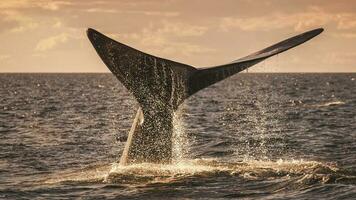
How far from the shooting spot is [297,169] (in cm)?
1580

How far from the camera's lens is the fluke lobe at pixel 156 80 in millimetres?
12250

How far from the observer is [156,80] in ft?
42.6

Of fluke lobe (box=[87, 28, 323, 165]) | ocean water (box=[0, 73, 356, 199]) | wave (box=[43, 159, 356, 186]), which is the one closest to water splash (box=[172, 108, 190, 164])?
ocean water (box=[0, 73, 356, 199])

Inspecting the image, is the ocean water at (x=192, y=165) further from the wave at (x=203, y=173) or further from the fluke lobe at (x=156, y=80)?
the fluke lobe at (x=156, y=80)

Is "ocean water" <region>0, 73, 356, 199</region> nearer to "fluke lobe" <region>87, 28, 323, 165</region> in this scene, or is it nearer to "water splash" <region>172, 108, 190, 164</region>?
"water splash" <region>172, 108, 190, 164</region>

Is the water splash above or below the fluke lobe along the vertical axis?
below

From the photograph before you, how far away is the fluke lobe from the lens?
40.2 ft

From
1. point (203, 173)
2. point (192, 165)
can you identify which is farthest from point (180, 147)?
point (203, 173)

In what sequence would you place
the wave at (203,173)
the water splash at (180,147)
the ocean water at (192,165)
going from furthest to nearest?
the water splash at (180,147)
the wave at (203,173)
the ocean water at (192,165)

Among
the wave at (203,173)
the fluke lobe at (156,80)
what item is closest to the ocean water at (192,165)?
the wave at (203,173)

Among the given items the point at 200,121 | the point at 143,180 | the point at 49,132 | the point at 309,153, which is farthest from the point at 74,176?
the point at 200,121

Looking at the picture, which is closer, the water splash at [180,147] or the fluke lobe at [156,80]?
the fluke lobe at [156,80]

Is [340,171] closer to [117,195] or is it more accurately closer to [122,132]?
[117,195]

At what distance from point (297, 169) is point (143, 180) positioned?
4.03 m
